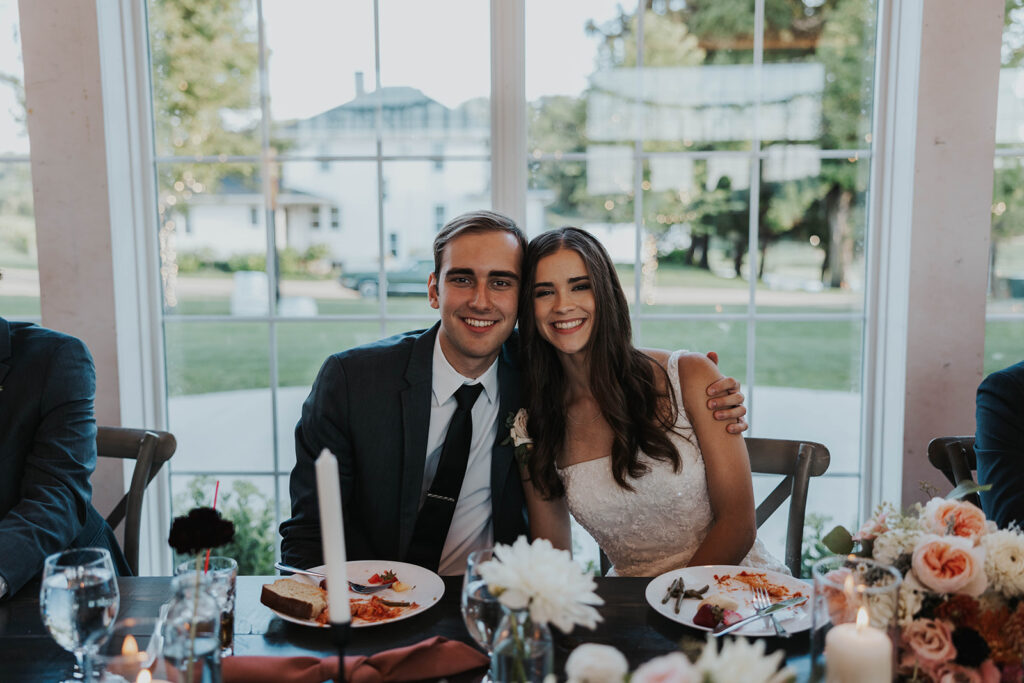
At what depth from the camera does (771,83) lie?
94.3 inches

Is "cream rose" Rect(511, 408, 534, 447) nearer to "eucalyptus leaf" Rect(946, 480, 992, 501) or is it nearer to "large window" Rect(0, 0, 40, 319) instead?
"eucalyptus leaf" Rect(946, 480, 992, 501)

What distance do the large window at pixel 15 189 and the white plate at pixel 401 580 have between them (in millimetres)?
1711

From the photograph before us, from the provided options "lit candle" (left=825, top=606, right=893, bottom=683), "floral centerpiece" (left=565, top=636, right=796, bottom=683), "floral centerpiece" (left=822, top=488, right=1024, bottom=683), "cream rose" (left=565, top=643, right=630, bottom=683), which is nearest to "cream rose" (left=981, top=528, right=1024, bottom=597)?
"floral centerpiece" (left=822, top=488, right=1024, bottom=683)

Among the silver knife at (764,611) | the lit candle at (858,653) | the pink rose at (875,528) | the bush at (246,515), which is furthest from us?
the bush at (246,515)

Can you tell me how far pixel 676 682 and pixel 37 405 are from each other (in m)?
1.61

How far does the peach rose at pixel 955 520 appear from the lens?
1024 mm

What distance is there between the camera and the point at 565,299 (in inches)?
71.1

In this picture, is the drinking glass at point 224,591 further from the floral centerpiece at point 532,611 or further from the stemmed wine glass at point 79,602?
the floral centerpiece at point 532,611

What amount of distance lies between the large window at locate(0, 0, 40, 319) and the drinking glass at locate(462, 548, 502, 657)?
6.97 feet

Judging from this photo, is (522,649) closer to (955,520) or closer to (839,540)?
(839,540)

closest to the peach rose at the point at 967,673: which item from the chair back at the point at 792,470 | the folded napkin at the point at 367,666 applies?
the folded napkin at the point at 367,666

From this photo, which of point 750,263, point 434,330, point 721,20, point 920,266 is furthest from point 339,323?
point 920,266

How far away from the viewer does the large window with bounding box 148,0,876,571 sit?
2.39m

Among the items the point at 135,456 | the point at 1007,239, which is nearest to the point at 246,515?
the point at 135,456
